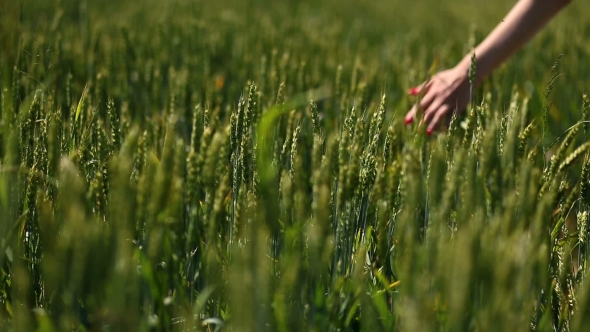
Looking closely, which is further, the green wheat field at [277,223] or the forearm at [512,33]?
the forearm at [512,33]

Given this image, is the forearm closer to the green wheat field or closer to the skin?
the skin

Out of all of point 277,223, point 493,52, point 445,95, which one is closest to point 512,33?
point 493,52

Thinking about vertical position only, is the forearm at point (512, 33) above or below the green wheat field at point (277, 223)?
above

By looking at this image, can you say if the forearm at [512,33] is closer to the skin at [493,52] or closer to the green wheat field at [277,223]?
the skin at [493,52]

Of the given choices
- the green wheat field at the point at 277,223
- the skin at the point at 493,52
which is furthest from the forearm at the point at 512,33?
the green wheat field at the point at 277,223

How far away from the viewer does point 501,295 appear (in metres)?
0.66

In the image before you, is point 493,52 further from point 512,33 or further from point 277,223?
point 277,223

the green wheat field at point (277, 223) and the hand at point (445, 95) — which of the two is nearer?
the green wheat field at point (277, 223)

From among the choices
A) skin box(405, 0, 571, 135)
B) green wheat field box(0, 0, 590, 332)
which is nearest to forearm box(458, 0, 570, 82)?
skin box(405, 0, 571, 135)

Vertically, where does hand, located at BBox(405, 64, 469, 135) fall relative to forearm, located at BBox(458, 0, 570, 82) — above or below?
below

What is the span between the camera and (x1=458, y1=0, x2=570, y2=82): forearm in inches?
60.1

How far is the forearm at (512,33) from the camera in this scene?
1.53 m

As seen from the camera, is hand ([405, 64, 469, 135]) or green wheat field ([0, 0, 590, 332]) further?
hand ([405, 64, 469, 135])

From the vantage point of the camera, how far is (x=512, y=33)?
1547 mm
